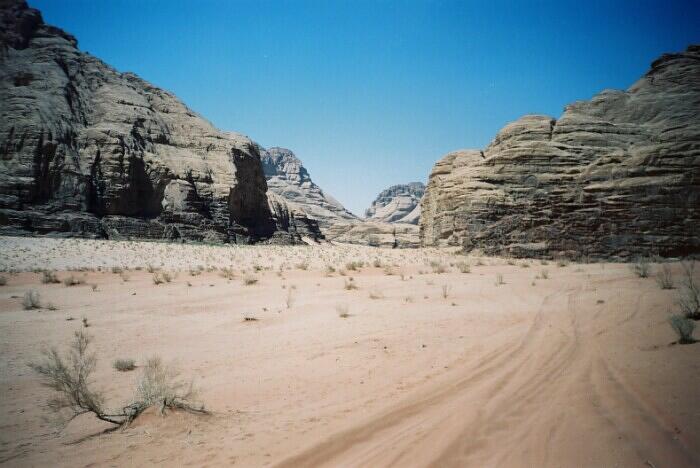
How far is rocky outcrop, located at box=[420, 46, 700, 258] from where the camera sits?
17672 mm

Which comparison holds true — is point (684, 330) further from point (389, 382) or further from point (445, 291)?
point (445, 291)

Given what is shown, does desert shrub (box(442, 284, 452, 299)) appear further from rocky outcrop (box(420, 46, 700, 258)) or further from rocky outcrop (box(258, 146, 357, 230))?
rocky outcrop (box(258, 146, 357, 230))

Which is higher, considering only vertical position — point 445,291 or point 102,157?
point 102,157

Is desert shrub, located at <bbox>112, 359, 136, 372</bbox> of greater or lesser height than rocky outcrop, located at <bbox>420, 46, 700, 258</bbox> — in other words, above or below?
below

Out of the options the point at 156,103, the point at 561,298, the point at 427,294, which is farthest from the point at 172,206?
the point at 561,298

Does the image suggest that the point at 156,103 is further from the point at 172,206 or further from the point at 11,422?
the point at 11,422

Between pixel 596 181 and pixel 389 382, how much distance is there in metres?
21.6

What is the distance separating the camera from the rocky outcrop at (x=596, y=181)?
1767 cm

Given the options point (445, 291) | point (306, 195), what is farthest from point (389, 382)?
point (306, 195)

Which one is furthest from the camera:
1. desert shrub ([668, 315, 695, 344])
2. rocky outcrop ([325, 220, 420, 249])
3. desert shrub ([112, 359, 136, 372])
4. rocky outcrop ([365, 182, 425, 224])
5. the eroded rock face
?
rocky outcrop ([365, 182, 425, 224])

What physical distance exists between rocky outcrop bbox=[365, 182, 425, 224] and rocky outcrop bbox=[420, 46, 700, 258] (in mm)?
121477

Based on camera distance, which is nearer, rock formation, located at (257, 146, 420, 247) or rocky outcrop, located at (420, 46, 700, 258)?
rocky outcrop, located at (420, 46, 700, 258)

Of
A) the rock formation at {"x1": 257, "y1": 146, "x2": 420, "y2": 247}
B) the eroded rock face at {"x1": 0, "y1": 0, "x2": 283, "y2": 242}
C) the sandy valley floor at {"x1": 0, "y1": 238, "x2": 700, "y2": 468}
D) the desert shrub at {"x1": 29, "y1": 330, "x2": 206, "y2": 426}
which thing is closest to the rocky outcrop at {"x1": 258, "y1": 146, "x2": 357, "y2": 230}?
the rock formation at {"x1": 257, "y1": 146, "x2": 420, "y2": 247}

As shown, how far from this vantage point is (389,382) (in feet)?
12.5
